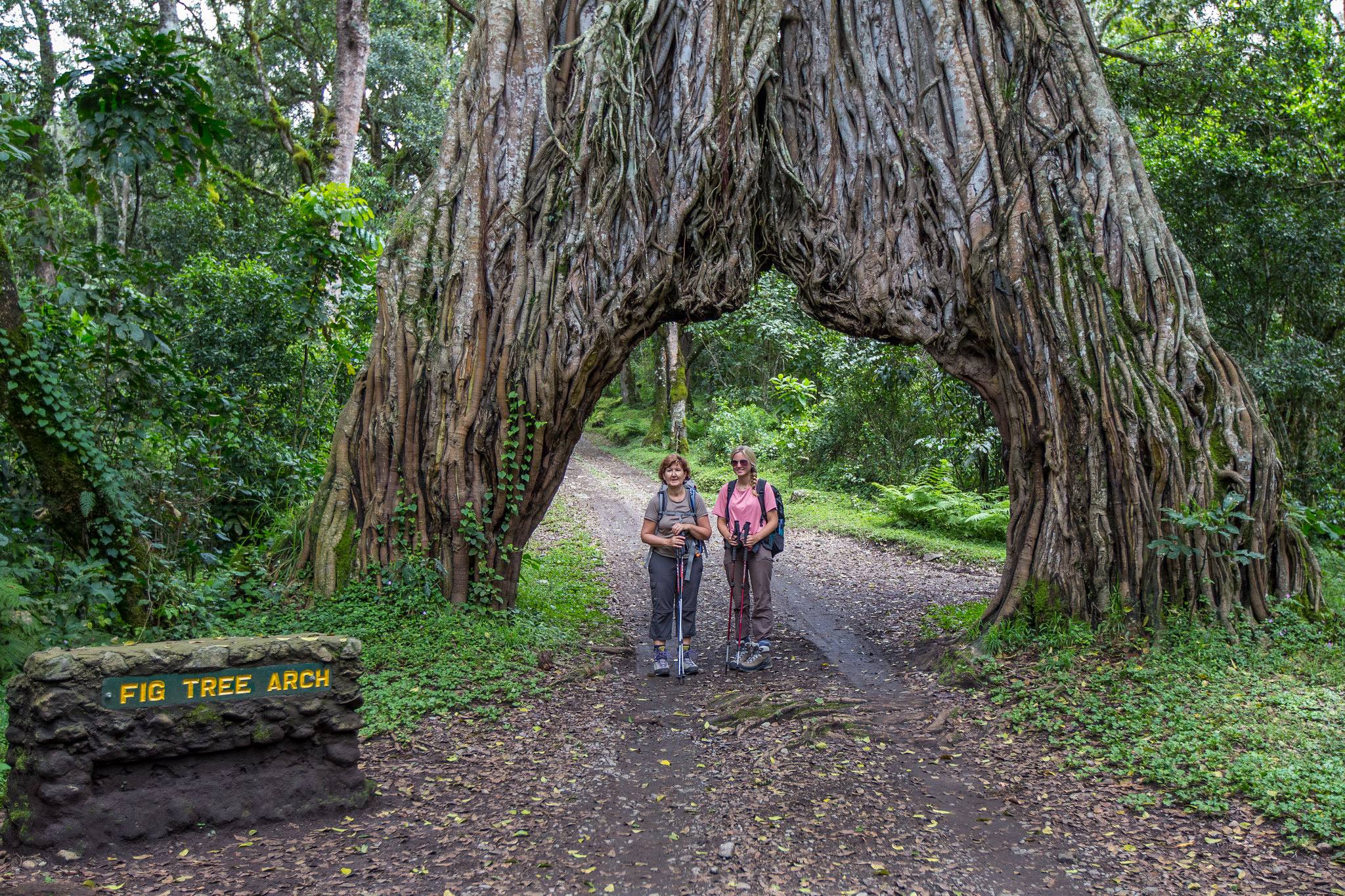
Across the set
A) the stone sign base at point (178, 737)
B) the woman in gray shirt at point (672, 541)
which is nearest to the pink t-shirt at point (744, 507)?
the woman in gray shirt at point (672, 541)

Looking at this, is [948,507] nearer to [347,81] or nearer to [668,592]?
[668,592]

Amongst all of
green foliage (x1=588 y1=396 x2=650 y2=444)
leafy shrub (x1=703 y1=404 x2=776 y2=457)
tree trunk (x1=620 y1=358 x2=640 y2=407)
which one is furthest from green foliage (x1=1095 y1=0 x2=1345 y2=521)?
tree trunk (x1=620 y1=358 x2=640 y2=407)

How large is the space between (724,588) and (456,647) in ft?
13.6

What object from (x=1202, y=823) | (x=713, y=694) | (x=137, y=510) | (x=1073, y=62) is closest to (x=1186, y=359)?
(x=1073, y=62)

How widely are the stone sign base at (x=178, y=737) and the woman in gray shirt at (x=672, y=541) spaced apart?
2701mm

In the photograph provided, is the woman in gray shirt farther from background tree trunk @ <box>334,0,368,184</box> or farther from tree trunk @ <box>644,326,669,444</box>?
tree trunk @ <box>644,326,669,444</box>

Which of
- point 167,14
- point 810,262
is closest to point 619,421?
point 167,14

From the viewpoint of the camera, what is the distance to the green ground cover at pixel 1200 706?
417 cm

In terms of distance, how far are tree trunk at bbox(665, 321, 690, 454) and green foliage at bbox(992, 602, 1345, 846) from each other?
13.5 m

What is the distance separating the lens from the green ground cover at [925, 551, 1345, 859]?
417cm

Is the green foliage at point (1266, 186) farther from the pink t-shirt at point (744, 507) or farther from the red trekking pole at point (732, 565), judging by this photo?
the red trekking pole at point (732, 565)

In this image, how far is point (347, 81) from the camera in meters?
11.9

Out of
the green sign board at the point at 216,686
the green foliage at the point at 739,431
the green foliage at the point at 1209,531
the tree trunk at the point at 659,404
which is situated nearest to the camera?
the green sign board at the point at 216,686

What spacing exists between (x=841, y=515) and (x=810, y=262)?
747 cm
